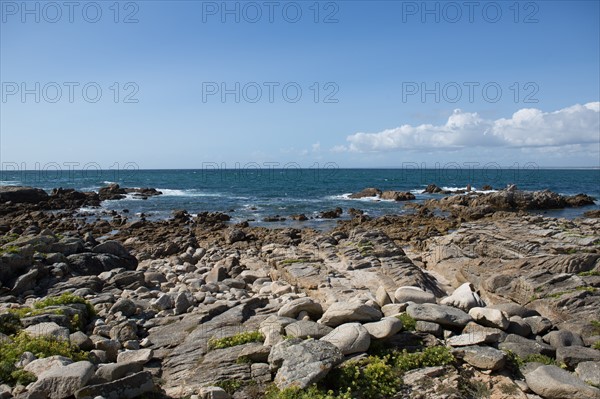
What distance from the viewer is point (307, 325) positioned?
31.4 ft

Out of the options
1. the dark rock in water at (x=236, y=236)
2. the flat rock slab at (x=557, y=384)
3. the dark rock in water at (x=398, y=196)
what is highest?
the dark rock in water at (x=398, y=196)

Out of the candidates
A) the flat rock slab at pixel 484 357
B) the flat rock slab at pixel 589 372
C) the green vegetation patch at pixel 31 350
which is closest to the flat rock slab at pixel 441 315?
the flat rock slab at pixel 484 357

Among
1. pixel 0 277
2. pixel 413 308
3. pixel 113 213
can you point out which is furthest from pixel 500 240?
pixel 113 213

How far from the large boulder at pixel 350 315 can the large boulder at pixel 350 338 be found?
0.58 meters

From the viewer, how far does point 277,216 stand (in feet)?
149

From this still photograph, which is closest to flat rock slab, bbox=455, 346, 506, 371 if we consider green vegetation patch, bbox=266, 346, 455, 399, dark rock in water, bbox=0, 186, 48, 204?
green vegetation patch, bbox=266, 346, 455, 399

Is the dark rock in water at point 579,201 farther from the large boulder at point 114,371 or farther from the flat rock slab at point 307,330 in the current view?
the large boulder at point 114,371

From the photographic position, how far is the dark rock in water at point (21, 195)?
55.4 metres

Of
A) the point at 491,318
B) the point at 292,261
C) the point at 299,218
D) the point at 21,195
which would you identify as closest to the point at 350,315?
the point at 491,318

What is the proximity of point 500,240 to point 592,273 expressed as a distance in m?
8.34

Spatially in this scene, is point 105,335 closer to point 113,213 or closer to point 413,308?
point 413,308

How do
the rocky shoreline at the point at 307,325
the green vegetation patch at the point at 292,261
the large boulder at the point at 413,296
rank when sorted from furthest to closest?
the green vegetation patch at the point at 292,261 → the large boulder at the point at 413,296 → the rocky shoreline at the point at 307,325

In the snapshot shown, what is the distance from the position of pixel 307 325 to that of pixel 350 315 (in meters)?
0.95

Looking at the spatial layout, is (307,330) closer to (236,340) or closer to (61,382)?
(236,340)
